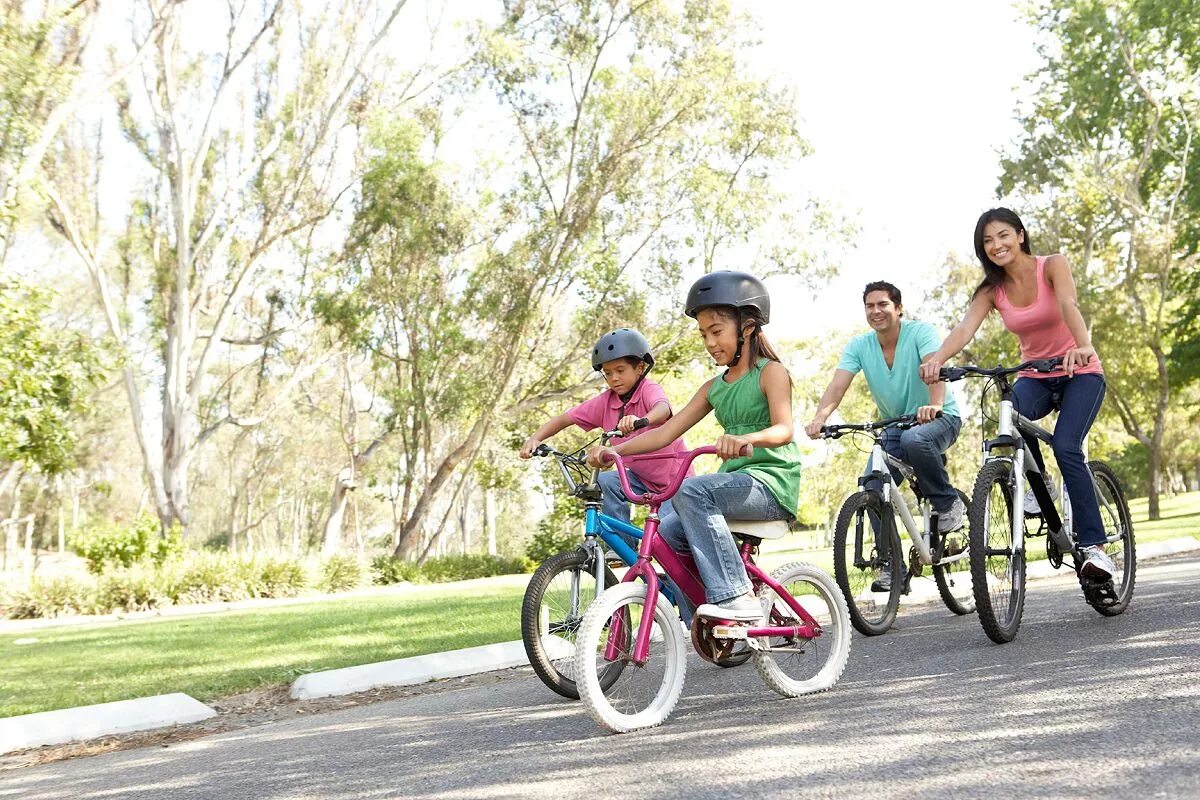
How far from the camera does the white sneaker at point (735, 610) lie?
4.78m

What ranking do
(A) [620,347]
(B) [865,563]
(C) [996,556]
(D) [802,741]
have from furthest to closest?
(B) [865,563] < (A) [620,347] < (C) [996,556] < (D) [802,741]

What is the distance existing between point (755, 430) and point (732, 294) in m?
0.61

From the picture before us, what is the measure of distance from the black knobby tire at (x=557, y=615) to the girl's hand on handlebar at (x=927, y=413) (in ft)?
6.94

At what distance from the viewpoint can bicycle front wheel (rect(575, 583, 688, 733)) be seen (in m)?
4.66

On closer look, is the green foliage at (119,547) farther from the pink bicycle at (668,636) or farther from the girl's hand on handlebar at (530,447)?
the pink bicycle at (668,636)

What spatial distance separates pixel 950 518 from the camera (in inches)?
289

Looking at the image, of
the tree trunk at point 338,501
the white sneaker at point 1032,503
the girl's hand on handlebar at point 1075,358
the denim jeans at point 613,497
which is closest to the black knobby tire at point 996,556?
the white sneaker at point 1032,503

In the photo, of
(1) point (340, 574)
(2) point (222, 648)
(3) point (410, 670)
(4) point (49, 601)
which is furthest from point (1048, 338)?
(1) point (340, 574)

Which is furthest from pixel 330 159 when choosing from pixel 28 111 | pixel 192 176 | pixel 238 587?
pixel 238 587

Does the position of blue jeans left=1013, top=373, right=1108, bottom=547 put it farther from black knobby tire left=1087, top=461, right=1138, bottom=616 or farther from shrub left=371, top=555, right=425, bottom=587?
shrub left=371, top=555, right=425, bottom=587

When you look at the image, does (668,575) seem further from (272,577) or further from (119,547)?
(119,547)

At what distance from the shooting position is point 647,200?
27672 mm

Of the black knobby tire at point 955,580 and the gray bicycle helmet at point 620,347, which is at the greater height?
the gray bicycle helmet at point 620,347

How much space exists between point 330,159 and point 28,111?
984 cm
